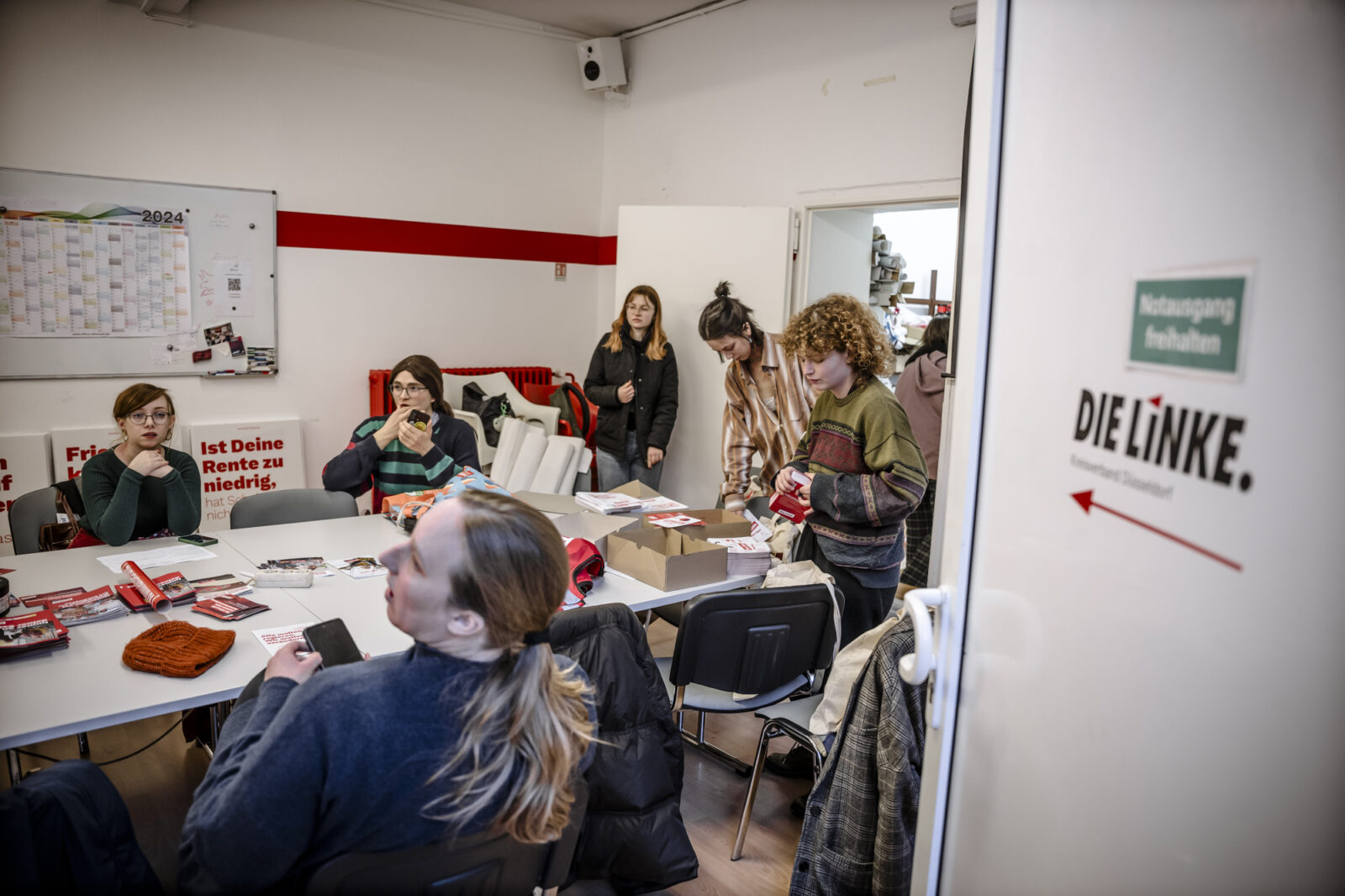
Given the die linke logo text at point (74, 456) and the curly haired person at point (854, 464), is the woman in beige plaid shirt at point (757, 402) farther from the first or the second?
the die linke logo text at point (74, 456)

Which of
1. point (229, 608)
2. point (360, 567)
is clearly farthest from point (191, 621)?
point (360, 567)

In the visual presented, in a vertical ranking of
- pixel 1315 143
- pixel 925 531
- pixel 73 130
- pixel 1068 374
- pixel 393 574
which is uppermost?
pixel 73 130

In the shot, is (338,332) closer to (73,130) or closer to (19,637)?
(73,130)

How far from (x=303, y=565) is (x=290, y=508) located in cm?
87

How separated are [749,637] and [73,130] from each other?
183 inches

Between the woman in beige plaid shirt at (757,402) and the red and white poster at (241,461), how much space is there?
114 inches

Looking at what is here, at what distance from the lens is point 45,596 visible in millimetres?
2477

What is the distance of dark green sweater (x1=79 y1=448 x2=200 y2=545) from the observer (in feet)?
9.82

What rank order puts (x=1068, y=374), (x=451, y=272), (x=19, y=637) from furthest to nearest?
(x=451, y=272) → (x=19, y=637) → (x=1068, y=374)

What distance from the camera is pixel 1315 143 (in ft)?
1.90

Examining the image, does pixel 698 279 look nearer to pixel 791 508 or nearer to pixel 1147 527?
pixel 791 508

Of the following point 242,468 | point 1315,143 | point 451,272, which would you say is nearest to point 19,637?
point 1315,143

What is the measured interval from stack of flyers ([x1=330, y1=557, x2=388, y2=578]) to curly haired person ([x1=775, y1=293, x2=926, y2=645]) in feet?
4.40

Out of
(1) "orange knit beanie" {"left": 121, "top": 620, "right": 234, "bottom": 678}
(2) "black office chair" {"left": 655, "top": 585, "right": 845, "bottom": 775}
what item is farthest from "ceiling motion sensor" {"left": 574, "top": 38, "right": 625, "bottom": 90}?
(1) "orange knit beanie" {"left": 121, "top": 620, "right": 234, "bottom": 678}
